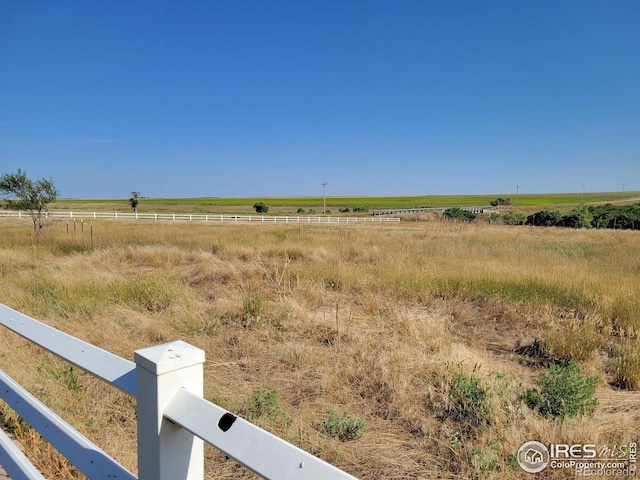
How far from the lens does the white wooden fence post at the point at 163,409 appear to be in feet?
3.46

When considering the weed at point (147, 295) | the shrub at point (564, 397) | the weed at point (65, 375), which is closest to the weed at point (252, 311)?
the weed at point (147, 295)

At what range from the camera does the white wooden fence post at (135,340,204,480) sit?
3.46 ft

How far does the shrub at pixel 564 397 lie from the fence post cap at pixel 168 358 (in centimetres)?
318

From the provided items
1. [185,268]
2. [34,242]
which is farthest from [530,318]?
[34,242]

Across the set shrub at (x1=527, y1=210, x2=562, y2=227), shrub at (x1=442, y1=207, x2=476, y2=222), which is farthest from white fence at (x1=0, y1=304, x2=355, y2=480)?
shrub at (x1=527, y1=210, x2=562, y2=227)

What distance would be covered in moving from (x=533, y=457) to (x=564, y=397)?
81 centimetres

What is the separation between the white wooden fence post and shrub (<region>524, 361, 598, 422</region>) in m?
3.10

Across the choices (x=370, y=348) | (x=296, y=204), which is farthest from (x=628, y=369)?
(x=296, y=204)

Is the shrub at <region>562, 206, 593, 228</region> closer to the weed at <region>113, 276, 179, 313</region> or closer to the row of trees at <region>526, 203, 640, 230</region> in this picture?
the row of trees at <region>526, 203, 640, 230</region>

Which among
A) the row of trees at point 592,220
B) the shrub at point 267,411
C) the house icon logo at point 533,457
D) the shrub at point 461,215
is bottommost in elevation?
the house icon logo at point 533,457

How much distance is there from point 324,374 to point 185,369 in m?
3.07

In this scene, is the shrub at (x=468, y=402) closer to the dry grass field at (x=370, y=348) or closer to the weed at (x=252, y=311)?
the dry grass field at (x=370, y=348)

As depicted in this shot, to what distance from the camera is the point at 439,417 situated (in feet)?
10.5

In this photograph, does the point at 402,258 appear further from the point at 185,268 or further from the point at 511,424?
the point at 511,424
